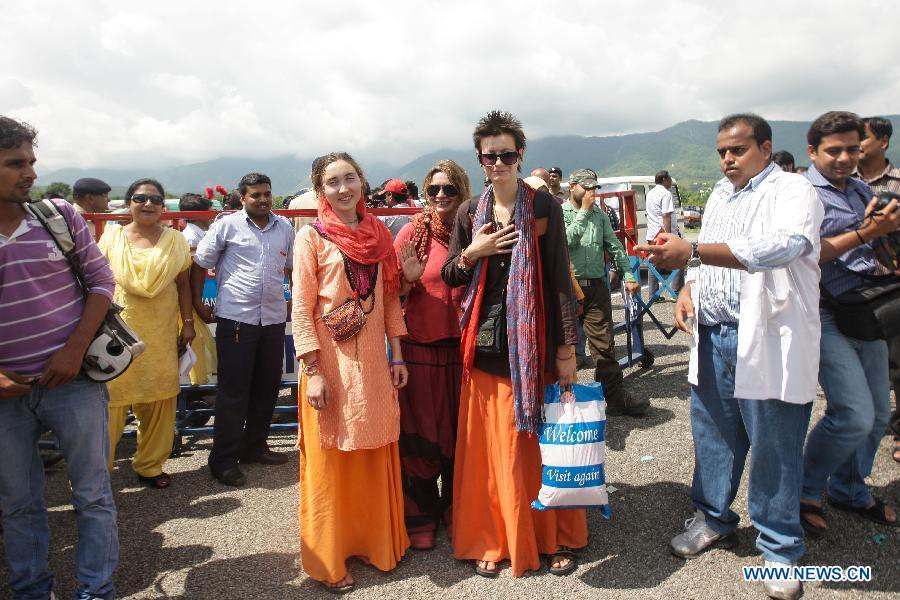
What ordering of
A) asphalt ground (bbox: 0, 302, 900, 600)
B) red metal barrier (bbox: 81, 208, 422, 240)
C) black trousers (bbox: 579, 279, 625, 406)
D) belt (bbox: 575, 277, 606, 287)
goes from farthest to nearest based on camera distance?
belt (bbox: 575, 277, 606, 287) → black trousers (bbox: 579, 279, 625, 406) → red metal barrier (bbox: 81, 208, 422, 240) → asphalt ground (bbox: 0, 302, 900, 600)

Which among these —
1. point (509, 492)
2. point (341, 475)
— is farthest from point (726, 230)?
point (341, 475)

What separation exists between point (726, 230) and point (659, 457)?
1989mm

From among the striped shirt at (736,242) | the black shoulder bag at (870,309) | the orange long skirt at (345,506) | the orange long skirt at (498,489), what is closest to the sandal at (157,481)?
the orange long skirt at (345,506)

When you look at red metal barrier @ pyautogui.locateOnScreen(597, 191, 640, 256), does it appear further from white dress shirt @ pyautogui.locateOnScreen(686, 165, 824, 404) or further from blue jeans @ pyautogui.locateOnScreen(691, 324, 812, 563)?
white dress shirt @ pyautogui.locateOnScreen(686, 165, 824, 404)

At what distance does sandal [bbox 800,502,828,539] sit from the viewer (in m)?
3.00

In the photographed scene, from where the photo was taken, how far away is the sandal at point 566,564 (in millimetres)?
2842

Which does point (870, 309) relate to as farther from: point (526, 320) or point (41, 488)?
point (41, 488)

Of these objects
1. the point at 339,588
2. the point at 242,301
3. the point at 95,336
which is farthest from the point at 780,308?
the point at 242,301

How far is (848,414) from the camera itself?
2797 millimetres

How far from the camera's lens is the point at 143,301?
3.98 metres

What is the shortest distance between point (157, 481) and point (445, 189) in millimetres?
2800

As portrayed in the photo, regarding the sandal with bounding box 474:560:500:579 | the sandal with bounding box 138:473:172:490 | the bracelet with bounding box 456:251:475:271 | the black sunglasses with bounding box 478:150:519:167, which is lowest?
the sandal with bounding box 474:560:500:579

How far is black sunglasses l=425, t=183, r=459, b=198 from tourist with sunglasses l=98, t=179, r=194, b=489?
1.98 m

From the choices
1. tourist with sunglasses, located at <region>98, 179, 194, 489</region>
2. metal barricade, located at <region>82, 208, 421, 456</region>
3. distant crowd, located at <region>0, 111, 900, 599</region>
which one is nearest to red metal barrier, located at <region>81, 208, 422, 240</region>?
metal barricade, located at <region>82, 208, 421, 456</region>
